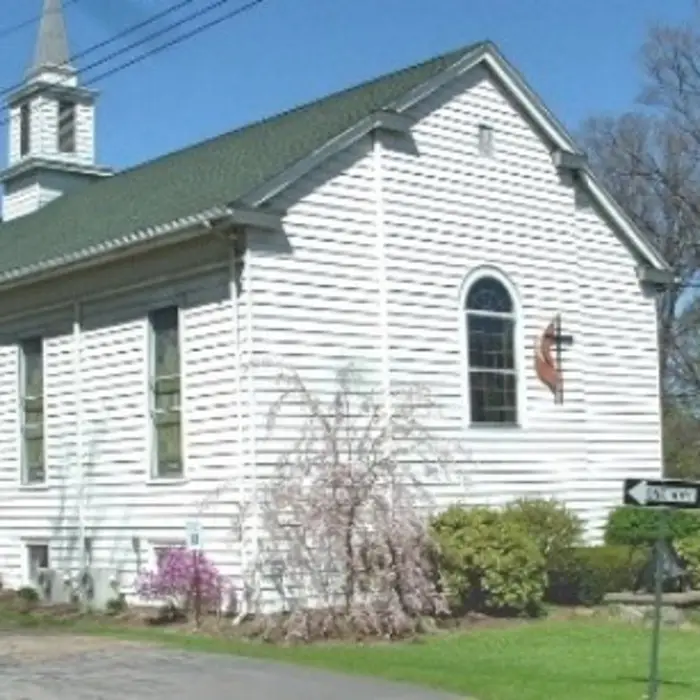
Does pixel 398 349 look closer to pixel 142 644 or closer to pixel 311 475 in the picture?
pixel 311 475

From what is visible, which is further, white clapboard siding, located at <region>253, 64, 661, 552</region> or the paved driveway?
A: white clapboard siding, located at <region>253, 64, 661, 552</region>

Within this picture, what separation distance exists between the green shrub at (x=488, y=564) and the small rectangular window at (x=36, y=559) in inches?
260

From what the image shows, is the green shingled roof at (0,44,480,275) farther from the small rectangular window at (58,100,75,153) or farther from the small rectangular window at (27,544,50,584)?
the small rectangular window at (58,100,75,153)

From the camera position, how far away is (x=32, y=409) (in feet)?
71.7

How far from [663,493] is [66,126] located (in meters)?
23.5

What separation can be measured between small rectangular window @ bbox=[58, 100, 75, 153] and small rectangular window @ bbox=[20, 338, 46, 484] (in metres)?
10.3

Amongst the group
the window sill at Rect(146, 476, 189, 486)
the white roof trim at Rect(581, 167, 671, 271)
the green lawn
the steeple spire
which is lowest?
the green lawn

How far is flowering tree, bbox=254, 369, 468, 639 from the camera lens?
1628 centimetres

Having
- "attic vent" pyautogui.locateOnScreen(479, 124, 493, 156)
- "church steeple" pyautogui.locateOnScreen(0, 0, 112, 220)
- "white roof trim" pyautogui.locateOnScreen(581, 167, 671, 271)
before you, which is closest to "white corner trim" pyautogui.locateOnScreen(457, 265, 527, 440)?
"attic vent" pyautogui.locateOnScreen(479, 124, 493, 156)

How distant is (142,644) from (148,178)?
441 inches

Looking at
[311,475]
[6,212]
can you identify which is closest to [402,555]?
[311,475]

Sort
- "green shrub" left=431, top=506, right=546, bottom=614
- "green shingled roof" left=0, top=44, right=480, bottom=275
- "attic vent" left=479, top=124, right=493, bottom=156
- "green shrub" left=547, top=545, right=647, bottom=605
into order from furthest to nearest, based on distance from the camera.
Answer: "attic vent" left=479, top=124, right=493, bottom=156, "green shrub" left=547, top=545, right=647, bottom=605, "green shingled roof" left=0, top=44, right=480, bottom=275, "green shrub" left=431, top=506, right=546, bottom=614

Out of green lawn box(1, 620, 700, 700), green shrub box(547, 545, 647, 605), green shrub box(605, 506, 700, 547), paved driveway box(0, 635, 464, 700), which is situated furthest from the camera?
green shrub box(605, 506, 700, 547)

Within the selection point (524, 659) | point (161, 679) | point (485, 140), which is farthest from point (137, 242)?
point (524, 659)
